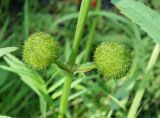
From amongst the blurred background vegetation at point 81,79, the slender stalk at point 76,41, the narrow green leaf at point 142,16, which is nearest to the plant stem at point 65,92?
the slender stalk at point 76,41

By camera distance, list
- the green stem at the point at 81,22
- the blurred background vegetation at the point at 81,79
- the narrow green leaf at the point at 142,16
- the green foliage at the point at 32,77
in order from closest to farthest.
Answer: the narrow green leaf at the point at 142,16, the green stem at the point at 81,22, the green foliage at the point at 32,77, the blurred background vegetation at the point at 81,79

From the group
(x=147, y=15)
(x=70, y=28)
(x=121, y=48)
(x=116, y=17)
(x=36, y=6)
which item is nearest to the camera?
(x=147, y=15)

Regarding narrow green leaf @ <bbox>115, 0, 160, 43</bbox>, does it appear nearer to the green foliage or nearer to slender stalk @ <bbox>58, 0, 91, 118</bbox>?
slender stalk @ <bbox>58, 0, 91, 118</bbox>

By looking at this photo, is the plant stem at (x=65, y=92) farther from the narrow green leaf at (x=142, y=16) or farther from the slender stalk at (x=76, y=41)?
the narrow green leaf at (x=142, y=16)

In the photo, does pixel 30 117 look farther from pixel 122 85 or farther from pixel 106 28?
pixel 106 28

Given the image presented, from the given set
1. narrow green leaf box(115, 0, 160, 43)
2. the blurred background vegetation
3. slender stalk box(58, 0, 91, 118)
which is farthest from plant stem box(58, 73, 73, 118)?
the blurred background vegetation

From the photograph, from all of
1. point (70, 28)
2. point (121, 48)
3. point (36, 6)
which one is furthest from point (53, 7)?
point (121, 48)
